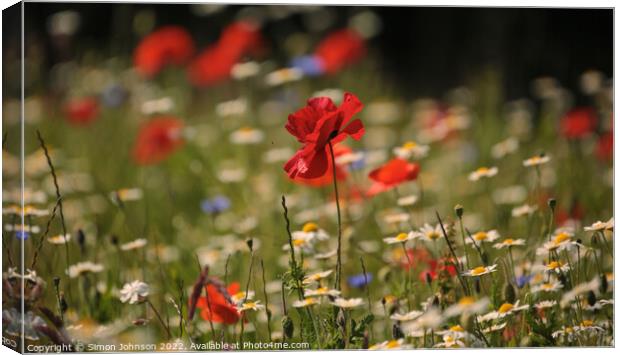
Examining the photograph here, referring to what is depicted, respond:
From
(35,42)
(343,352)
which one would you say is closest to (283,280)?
(343,352)

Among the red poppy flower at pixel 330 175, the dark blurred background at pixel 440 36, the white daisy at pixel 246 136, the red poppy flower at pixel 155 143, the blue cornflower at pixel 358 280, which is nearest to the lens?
the blue cornflower at pixel 358 280

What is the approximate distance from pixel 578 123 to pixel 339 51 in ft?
3.02

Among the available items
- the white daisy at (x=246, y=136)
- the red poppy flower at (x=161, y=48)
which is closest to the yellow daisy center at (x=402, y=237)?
the white daisy at (x=246, y=136)

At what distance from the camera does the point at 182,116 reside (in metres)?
4.81

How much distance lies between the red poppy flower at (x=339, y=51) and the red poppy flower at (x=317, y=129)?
177 cm

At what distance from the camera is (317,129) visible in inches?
120

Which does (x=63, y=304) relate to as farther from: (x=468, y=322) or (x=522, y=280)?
(x=522, y=280)

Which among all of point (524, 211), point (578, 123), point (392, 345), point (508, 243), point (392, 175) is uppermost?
point (578, 123)

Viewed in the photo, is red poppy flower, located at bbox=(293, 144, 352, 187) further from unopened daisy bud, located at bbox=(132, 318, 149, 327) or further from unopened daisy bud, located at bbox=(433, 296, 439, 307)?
unopened daisy bud, located at bbox=(132, 318, 149, 327)

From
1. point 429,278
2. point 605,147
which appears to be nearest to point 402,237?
point 429,278

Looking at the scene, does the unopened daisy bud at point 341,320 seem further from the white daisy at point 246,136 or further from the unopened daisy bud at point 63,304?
the white daisy at point 246,136

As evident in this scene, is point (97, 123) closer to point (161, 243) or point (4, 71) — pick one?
point (161, 243)

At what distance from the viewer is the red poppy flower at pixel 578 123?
442 centimetres

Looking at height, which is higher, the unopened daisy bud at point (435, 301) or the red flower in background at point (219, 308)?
the red flower in background at point (219, 308)
